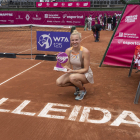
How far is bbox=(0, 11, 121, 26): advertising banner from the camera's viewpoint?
3200cm

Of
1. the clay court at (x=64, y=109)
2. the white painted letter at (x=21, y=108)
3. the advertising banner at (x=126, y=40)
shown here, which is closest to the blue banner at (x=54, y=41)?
the advertising banner at (x=126, y=40)

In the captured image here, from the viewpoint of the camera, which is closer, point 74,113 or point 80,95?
point 74,113

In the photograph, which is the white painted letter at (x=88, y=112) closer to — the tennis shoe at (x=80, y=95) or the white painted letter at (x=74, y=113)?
the white painted letter at (x=74, y=113)

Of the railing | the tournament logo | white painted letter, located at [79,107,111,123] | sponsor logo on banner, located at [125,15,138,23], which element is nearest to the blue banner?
the tournament logo

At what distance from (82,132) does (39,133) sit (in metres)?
0.76

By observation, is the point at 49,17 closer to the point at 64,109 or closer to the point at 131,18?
the point at 131,18

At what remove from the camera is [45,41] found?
33.5 ft

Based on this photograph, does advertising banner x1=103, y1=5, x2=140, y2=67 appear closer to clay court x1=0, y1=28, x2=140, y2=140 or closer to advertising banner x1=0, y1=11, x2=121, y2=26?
clay court x1=0, y1=28, x2=140, y2=140

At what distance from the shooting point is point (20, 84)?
650cm

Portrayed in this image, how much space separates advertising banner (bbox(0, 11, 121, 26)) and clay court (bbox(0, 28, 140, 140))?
25738 mm

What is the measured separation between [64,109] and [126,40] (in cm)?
445

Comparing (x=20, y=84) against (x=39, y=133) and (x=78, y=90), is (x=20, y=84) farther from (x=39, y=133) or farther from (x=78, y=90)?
(x=39, y=133)

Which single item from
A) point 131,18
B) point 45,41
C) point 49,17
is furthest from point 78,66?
point 49,17

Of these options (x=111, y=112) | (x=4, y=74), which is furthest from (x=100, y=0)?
(x=111, y=112)
